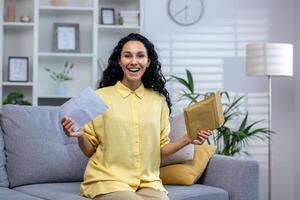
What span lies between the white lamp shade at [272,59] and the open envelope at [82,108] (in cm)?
219

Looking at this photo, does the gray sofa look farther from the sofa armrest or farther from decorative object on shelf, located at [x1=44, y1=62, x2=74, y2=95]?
decorative object on shelf, located at [x1=44, y1=62, x2=74, y2=95]

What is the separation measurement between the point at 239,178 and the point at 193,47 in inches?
82.6

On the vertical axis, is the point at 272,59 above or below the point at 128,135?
above

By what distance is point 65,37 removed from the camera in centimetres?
435

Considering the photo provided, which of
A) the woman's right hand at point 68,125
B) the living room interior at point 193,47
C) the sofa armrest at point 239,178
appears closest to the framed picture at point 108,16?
the living room interior at point 193,47

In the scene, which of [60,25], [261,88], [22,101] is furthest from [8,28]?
[261,88]

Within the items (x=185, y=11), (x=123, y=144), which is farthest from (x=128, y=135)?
(x=185, y=11)

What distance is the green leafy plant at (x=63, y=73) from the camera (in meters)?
4.33

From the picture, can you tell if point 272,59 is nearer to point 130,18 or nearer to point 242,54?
point 242,54

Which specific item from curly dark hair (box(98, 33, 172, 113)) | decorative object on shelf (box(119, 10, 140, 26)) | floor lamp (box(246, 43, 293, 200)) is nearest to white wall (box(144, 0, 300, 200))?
decorative object on shelf (box(119, 10, 140, 26))

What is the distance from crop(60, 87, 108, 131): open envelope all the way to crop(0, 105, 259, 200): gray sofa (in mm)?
652

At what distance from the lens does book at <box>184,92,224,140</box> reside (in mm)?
1992

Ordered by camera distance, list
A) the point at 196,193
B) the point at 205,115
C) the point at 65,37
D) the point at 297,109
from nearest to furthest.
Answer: the point at 205,115, the point at 196,193, the point at 65,37, the point at 297,109

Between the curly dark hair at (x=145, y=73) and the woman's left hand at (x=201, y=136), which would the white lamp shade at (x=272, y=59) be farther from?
the woman's left hand at (x=201, y=136)
